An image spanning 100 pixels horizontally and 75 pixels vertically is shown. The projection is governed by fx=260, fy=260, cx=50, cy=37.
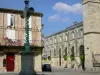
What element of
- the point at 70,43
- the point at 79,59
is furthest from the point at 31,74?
the point at 70,43

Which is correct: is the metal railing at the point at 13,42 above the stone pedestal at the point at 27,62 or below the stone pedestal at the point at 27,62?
above

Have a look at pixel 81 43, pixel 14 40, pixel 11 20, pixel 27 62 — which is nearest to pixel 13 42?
pixel 14 40

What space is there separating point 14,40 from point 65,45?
3736cm

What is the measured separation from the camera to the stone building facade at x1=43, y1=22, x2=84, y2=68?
65562 mm

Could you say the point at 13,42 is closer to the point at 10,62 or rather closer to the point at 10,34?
the point at 10,34

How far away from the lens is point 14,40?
3912cm

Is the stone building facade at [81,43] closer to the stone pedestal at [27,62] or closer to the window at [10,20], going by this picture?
the window at [10,20]

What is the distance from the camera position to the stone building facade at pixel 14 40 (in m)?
38.0

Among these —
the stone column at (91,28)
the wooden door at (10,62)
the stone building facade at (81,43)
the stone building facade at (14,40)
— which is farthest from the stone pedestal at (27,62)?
the stone column at (91,28)

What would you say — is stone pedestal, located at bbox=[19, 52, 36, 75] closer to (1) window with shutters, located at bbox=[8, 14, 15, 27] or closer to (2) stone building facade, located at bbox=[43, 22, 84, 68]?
(1) window with shutters, located at bbox=[8, 14, 15, 27]

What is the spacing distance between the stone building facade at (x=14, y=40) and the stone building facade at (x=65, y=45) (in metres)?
25.5

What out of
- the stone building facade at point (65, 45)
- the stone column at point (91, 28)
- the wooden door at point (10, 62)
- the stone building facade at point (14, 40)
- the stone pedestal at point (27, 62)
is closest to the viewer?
the stone pedestal at point (27, 62)

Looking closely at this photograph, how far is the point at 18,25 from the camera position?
3975 cm

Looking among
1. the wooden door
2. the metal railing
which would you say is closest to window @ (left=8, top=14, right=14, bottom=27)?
the metal railing
